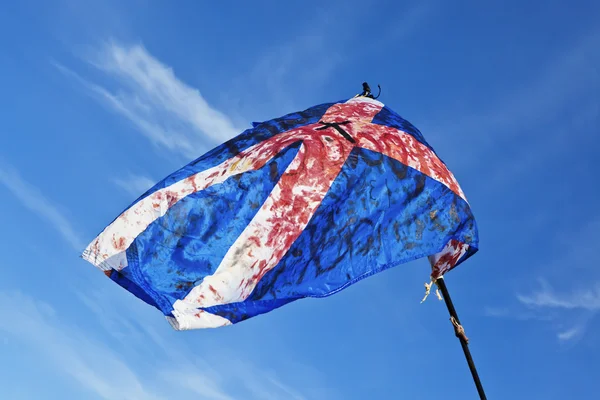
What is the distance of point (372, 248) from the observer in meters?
11.3

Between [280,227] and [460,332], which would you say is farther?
[280,227]

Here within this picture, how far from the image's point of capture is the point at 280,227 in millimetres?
11703

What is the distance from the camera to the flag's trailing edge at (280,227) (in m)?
11.0

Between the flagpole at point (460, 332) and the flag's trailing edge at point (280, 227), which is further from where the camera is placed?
the flag's trailing edge at point (280, 227)

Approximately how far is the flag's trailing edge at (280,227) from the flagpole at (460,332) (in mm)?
352

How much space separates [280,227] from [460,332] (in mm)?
3551

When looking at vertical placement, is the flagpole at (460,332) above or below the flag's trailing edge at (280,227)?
below

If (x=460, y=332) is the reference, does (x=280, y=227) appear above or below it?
above

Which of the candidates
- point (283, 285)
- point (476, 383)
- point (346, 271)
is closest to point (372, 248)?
point (346, 271)

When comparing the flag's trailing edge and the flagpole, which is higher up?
the flag's trailing edge

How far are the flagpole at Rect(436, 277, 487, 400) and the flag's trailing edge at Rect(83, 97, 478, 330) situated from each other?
35 centimetres

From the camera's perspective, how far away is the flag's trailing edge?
11023 millimetres

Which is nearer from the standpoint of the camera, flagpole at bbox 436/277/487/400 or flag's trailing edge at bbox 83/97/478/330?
flagpole at bbox 436/277/487/400

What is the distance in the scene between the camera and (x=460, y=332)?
1079 centimetres
